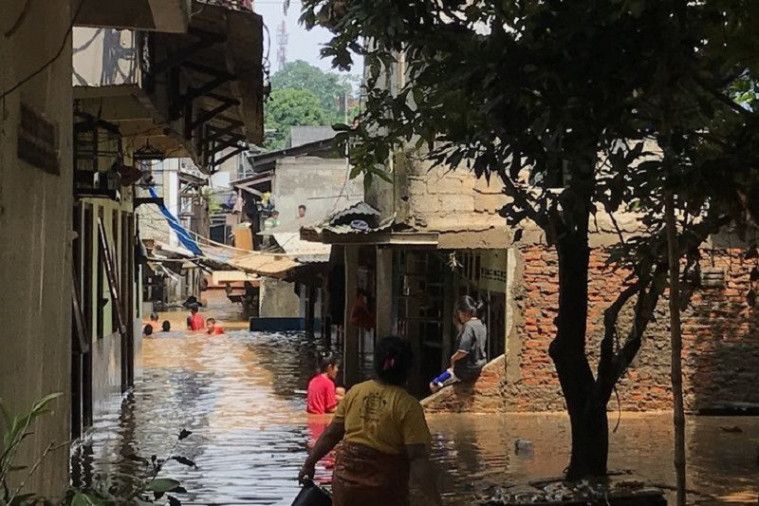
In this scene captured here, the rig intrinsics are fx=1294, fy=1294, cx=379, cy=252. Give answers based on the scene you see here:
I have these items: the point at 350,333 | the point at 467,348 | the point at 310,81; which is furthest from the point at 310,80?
the point at 467,348

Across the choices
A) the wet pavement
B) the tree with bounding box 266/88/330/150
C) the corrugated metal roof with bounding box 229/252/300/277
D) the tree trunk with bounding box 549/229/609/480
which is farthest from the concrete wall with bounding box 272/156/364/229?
the tree with bounding box 266/88/330/150

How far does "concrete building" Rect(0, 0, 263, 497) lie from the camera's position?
190 inches

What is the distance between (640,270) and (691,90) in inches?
62.2

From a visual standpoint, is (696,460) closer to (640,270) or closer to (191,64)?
(640,270)

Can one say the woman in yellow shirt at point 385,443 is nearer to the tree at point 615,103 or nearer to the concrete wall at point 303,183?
the tree at point 615,103

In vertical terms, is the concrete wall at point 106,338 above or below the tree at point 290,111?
below

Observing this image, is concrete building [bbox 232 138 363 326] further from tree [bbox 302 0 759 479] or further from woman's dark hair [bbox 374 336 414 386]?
woman's dark hair [bbox 374 336 414 386]

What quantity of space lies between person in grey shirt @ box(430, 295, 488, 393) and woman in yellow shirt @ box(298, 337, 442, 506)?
9.76m

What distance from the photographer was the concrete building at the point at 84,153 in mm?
4816

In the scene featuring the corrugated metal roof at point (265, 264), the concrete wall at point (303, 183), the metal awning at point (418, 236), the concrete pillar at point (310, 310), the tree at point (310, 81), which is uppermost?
the tree at point (310, 81)

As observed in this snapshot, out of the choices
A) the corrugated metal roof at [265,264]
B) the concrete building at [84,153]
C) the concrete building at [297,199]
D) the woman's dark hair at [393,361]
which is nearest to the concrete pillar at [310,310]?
the concrete building at [297,199]

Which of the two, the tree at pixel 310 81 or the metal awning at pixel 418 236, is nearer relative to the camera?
the metal awning at pixel 418 236

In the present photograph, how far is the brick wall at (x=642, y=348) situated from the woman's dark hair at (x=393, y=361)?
34.1ft

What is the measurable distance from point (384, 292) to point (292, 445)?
4.60 metres
